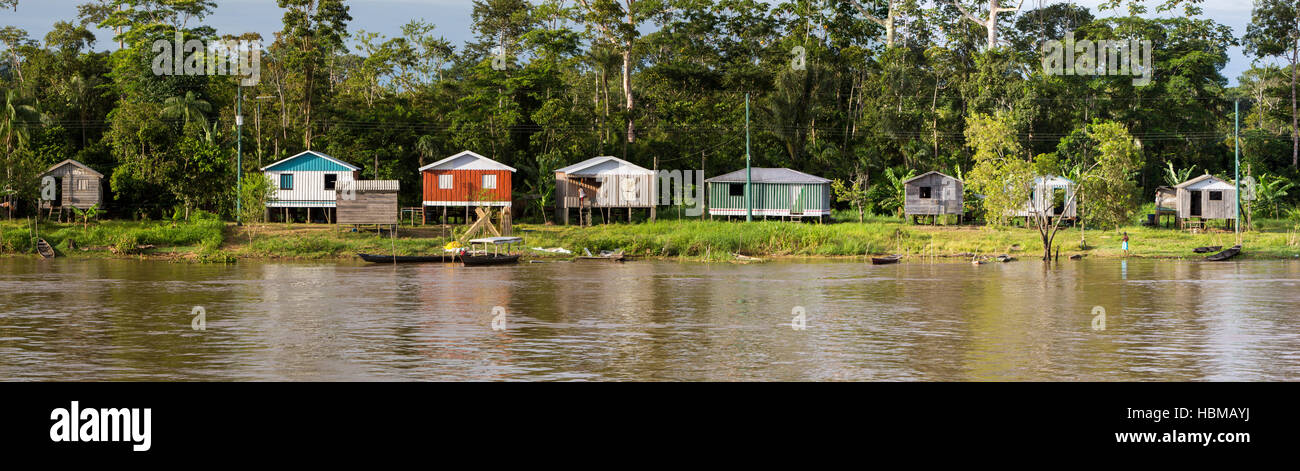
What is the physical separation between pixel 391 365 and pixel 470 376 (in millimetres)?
2086

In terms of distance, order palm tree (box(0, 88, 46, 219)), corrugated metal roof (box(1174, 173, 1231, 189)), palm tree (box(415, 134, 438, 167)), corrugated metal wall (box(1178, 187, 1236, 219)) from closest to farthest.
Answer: corrugated metal wall (box(1178, 187, 1236, 219)) < corrugated metal roof (box(1174, 173, 1231, 189)) < palm tree (box(0, 88, 46, 219)) < palm tree (box(415, 134, 438, 167))

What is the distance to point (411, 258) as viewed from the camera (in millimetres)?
46250

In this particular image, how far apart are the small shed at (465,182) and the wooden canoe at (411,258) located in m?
7.55

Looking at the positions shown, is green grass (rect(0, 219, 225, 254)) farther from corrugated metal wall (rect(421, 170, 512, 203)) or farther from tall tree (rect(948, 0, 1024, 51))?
tall tree (rect(948, 0, 1024, 51))

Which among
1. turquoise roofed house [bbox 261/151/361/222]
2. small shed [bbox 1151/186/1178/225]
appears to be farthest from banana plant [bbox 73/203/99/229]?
small shed [bbox 1151/186/1178/225]

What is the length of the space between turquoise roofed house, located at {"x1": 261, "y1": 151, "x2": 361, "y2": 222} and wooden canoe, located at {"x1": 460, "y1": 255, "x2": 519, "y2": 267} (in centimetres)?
1238

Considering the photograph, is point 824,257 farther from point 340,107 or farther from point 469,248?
point 340,107

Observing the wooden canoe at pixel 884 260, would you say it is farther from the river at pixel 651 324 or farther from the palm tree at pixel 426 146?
the palm tree at pixel 426 146

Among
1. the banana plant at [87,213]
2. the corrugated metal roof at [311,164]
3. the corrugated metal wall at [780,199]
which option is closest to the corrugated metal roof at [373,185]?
the corrugated metal roof at [311,164]

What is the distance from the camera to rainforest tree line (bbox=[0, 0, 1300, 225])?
191 feet

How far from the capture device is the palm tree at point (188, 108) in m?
58.1

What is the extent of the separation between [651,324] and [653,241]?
887 inches

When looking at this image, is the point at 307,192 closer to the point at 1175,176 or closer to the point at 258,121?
the point at 258,121

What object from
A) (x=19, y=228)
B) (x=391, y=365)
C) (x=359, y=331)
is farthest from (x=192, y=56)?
(x=391, y=365)
